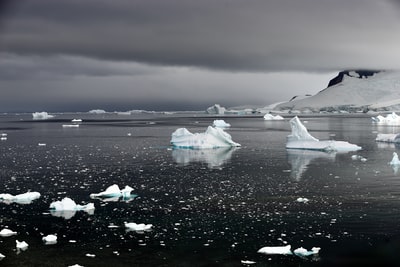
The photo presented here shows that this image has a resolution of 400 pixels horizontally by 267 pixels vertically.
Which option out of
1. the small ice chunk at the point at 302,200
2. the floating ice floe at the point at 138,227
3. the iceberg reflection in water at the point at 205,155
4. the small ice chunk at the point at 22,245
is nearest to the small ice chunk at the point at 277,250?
the floating ice floe at the point at 138,227

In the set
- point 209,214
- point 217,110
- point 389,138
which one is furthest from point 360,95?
point 209,214

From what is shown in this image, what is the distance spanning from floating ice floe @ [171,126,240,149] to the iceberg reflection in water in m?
0.48

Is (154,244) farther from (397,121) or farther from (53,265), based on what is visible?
(397,121)

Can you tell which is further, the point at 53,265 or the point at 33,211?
the point at 33,211

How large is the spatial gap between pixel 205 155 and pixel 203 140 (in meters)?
4.43

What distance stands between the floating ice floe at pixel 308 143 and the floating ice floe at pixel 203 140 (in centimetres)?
519

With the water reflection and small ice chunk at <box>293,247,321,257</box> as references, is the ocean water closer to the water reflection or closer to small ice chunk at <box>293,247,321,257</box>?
small ice chunk at <box>293,247,321,257</box>

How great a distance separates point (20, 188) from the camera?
18578mm

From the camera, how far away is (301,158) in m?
29.3

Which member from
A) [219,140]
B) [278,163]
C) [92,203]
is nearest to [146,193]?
[92,203]

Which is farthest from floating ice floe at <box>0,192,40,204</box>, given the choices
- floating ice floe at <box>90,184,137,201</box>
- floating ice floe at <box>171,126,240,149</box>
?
floating ice floe at <box>171,126,240,149</box>

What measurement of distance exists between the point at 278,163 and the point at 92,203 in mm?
13915

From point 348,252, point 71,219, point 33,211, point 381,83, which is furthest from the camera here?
point 381,83

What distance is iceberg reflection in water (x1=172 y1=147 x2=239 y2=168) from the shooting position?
2778 centimetres
